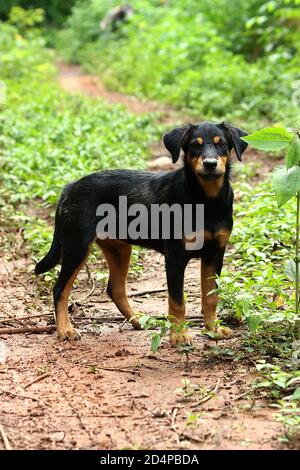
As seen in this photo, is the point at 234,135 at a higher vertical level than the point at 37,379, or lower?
higher

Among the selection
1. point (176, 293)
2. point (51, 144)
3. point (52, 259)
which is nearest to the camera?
point (176, 293)

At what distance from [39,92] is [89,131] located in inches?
191

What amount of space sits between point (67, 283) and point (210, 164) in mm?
1467

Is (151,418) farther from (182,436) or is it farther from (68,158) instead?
(68,158)

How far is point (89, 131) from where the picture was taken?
1223 centimetres

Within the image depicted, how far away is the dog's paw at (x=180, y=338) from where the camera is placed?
18.0 ft

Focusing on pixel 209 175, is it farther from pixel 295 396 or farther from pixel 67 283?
pixel 295 396

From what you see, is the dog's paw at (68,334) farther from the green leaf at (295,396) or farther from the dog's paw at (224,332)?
the green leaf at (295,396)

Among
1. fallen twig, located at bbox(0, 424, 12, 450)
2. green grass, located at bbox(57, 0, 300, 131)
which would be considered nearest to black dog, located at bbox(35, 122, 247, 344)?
fallen twig, located at bbox(0, 424, 12, 450)

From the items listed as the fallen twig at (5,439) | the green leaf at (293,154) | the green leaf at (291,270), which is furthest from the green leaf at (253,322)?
the fallen twig at (5,439)

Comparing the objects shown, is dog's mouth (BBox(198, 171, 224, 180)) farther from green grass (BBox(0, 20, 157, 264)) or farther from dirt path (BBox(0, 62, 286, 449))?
green grass (BBox(0, 20, 157, 264))

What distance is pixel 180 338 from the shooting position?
5.48m

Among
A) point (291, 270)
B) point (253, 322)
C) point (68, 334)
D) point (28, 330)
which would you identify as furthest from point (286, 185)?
point (28, 330)

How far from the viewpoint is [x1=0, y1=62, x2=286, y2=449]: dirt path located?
4078 mm
